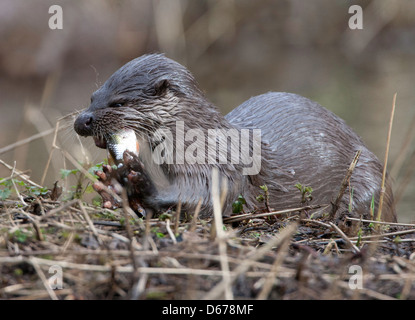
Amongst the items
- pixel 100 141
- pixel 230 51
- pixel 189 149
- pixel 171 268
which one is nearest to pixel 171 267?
pixel 171 268

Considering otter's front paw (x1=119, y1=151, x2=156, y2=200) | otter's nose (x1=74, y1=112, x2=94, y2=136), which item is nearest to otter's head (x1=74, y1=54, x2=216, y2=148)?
otter's nose (x1=74, y1=112, x2=94, y2=136)

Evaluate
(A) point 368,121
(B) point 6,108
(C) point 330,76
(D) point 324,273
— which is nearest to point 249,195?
(D) point 324,273

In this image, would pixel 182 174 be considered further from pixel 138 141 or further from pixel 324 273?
pixel 324 273

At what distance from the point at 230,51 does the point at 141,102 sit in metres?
8.08

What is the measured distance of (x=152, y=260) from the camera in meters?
2.50

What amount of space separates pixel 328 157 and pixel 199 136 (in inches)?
38.8

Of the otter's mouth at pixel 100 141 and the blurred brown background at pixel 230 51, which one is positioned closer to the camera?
the otter's mouth at pixel 100 141

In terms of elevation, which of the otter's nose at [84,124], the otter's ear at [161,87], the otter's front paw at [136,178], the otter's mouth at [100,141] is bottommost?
the otter's front paw at [136,178]

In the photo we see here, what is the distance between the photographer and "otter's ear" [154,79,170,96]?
3.80m

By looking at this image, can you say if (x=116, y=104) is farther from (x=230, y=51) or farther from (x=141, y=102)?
(x=230, y=51)

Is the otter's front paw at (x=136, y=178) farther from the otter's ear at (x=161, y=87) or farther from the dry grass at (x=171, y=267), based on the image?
the dry grass at (x=171, y=267)

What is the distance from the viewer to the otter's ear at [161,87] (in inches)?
150

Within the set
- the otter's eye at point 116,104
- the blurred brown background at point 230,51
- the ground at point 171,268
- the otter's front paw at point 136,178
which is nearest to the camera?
the ground at point 171,268

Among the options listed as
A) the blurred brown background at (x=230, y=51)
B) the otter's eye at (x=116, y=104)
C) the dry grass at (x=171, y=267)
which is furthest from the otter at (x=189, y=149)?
the blurred brown background at (x=230, y=51)
